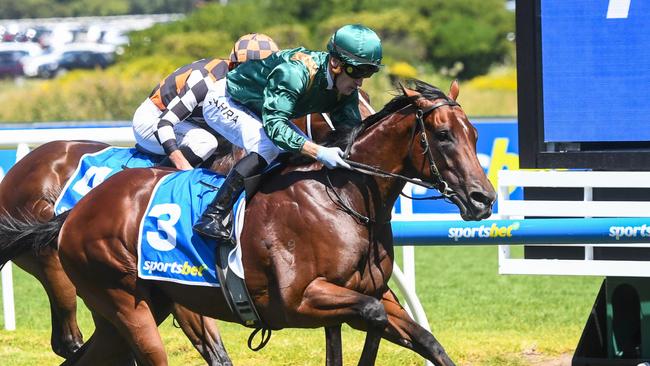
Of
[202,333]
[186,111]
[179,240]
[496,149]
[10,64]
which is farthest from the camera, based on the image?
[10,64]

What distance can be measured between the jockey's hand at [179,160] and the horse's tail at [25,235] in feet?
2.60

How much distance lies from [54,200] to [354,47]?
2508mm

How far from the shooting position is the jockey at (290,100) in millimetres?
4723

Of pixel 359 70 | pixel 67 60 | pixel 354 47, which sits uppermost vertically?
pixel 354 47

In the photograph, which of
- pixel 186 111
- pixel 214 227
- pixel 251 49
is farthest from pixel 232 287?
pixel 251 49

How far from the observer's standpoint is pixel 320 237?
4746 mm

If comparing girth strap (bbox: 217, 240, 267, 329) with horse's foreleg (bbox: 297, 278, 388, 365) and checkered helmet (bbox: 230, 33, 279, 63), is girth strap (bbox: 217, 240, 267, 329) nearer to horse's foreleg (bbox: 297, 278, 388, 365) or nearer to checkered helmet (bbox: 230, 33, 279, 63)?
horse's foreleg (bbox: 297, 278, 388, 365)

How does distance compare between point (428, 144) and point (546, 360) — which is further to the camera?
point (546, 360)

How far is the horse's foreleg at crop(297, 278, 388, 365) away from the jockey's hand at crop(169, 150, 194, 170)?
5.24 ft

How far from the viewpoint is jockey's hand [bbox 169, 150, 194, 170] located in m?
6.05

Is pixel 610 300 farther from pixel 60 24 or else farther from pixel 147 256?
pixel 60 24

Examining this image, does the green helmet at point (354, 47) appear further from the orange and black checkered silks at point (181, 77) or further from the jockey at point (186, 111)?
the orange and black checkered silks at point (181, 77)

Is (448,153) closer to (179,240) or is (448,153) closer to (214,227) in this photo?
(214,227)

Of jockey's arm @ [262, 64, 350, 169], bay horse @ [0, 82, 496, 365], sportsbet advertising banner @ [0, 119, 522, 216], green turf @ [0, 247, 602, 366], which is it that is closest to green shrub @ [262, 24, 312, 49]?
sportsbet advertising banner @ [0, 119, 522, 216]
